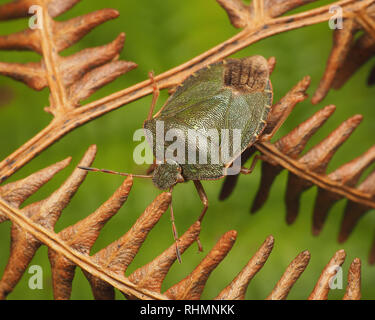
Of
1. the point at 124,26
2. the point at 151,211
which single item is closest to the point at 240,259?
the point at 151,211

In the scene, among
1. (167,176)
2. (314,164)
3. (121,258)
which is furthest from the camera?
(167,176)

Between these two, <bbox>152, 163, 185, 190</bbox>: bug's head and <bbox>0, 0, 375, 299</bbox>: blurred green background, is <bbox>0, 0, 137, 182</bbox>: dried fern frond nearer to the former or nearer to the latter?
<bbox>0, 0, 375, 299</bbox>: blurred green background

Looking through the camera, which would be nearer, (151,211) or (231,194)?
(151,211)

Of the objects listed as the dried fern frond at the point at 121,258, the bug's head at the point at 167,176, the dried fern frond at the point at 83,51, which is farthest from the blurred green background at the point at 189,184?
the dried fern frond at the point at 121,258

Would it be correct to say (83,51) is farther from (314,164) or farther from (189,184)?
(314,164)

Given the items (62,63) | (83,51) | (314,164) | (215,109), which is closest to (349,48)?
(314,164)
